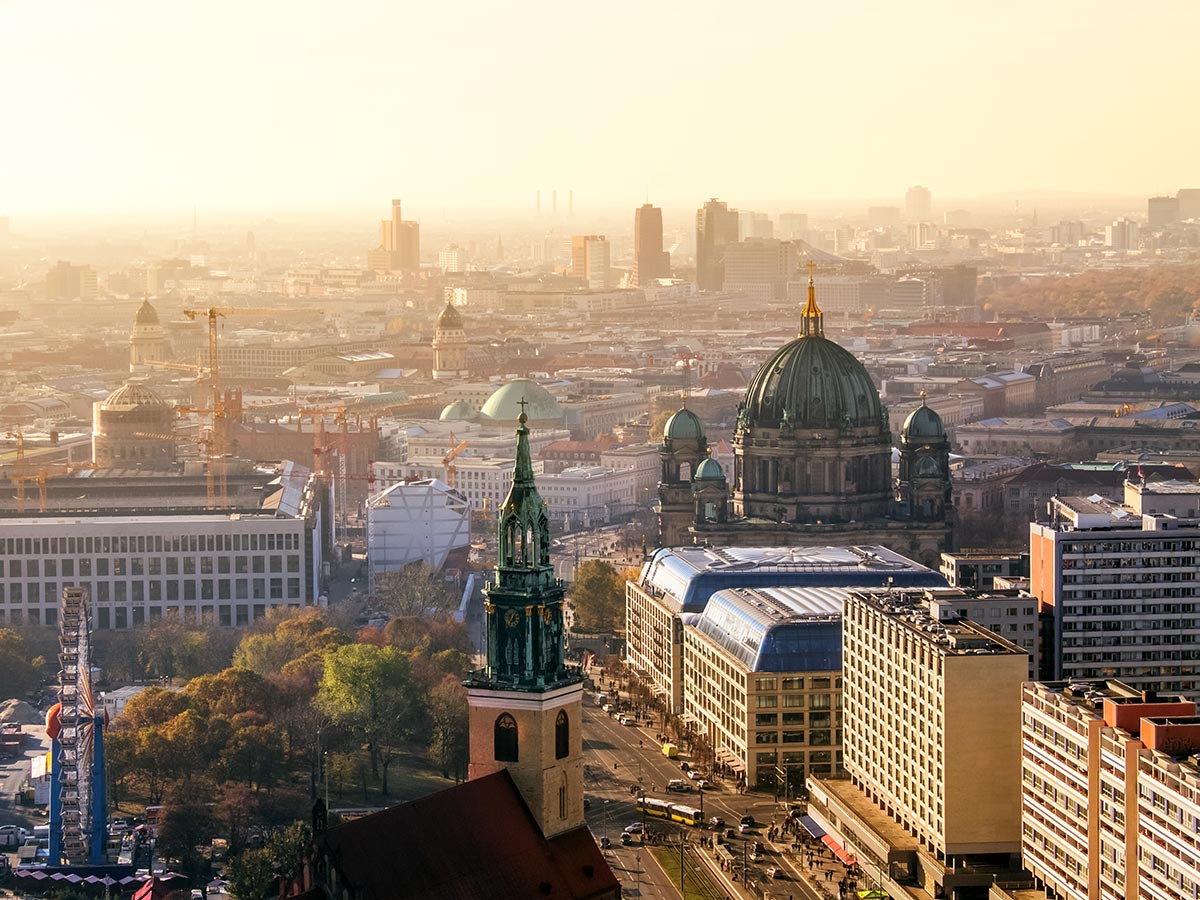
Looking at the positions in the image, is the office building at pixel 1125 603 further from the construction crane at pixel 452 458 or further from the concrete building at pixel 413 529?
the construction crane at pixel 452 458

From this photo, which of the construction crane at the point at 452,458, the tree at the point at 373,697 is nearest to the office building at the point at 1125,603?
the tree at the point at 373,697

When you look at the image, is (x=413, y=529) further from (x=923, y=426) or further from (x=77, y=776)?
(x=77, y=776)

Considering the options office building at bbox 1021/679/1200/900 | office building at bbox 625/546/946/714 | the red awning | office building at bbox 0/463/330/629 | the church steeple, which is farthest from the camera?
office building at bbox 0/463/330/629

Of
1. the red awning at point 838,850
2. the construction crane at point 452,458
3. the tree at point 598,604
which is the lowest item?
the red awning at point 838,850

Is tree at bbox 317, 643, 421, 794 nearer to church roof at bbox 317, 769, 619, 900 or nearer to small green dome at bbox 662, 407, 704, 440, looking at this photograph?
church roof at bbox 317, 769, 619, 900

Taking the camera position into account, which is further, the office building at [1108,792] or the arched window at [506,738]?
the office building at [1108,792]

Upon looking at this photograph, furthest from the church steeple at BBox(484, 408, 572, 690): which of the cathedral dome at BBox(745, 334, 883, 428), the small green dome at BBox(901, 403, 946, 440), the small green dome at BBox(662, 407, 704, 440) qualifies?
the small green dome at BBox(662, 407, 704, 440)

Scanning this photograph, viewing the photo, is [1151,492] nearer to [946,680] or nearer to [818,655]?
[818,655]
